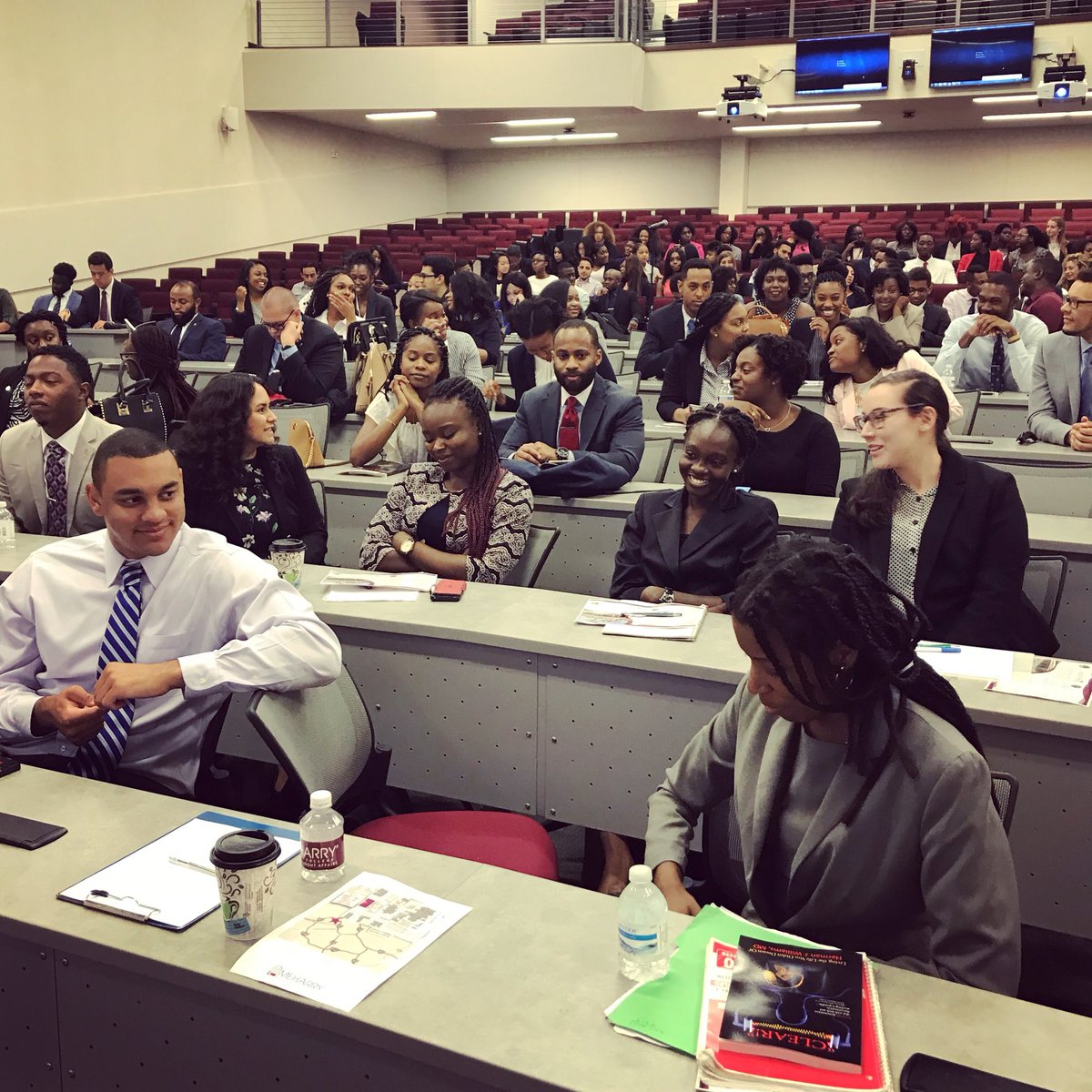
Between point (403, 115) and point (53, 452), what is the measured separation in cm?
1356

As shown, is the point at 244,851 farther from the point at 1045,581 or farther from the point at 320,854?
the point at 1045,581

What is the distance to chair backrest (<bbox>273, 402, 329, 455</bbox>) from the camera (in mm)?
5414

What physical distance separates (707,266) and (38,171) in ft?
27.8

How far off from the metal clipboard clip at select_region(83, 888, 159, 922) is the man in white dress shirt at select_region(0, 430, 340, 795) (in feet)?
2.35

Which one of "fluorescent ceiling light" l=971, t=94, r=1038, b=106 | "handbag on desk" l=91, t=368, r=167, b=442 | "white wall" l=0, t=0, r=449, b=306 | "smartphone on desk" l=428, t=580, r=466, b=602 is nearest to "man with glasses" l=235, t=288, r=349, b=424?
"handbag on desk" l=91, t=368, r=167, b=442

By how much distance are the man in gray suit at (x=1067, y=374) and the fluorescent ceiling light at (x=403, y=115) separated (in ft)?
41.7

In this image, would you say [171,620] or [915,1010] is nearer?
[915,1010]

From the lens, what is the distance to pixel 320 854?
1.83m

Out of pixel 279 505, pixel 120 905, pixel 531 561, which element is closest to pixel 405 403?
pixel 279 505

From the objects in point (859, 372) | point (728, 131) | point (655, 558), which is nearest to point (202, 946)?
point (655, 558)

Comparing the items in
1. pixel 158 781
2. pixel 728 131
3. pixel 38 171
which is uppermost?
pixel 728 131

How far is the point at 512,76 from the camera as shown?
51.6ft

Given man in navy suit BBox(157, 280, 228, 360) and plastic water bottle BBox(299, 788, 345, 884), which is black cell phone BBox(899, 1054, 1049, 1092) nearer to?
plastic water bottle BBox(299, 788, 345, 884)

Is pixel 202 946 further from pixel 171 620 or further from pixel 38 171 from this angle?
pixel 38 171
